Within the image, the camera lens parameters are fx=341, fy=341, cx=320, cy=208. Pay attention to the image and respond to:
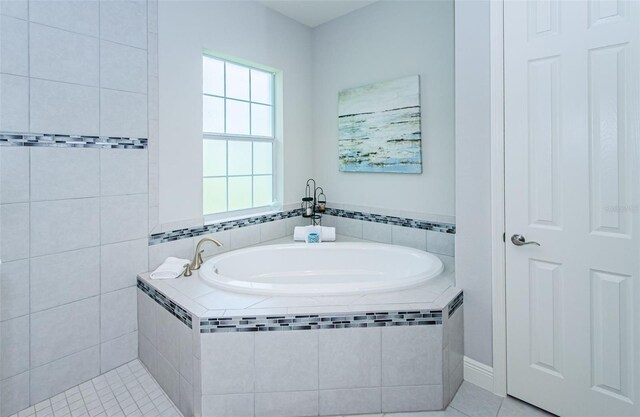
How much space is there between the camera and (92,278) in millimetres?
2156

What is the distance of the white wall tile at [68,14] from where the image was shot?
1.90 metres

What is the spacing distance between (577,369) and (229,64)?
3.20 m

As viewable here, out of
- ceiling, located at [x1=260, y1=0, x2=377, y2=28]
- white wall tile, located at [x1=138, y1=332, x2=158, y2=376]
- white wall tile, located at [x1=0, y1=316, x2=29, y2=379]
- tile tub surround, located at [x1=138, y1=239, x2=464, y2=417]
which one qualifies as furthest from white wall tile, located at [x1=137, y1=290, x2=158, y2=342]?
ceiling, located at [x1=260, y1=0, x2=377, y2=28]

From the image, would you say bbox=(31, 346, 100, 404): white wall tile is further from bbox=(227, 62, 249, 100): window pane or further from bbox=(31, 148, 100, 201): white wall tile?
bbox=(227, 62, 249, 100): window pane

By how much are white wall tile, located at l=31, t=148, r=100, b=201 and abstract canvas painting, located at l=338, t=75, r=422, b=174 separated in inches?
82.4

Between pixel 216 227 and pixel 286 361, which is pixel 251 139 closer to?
pixel 216 227

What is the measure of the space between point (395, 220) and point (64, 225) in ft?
8.00

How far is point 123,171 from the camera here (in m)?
2.26

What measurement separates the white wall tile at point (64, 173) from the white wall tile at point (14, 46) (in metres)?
0.43

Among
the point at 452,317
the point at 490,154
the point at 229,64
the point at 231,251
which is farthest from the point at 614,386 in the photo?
the point at 229,64

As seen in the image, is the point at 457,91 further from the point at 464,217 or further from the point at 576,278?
the point at 576,278

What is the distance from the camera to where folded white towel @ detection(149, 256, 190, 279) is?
2.26m

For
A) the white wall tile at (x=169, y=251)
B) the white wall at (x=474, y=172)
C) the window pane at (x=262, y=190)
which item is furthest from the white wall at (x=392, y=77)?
the white wall tile at (x=169, y=251)

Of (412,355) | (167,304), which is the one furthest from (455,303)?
(167,304)
